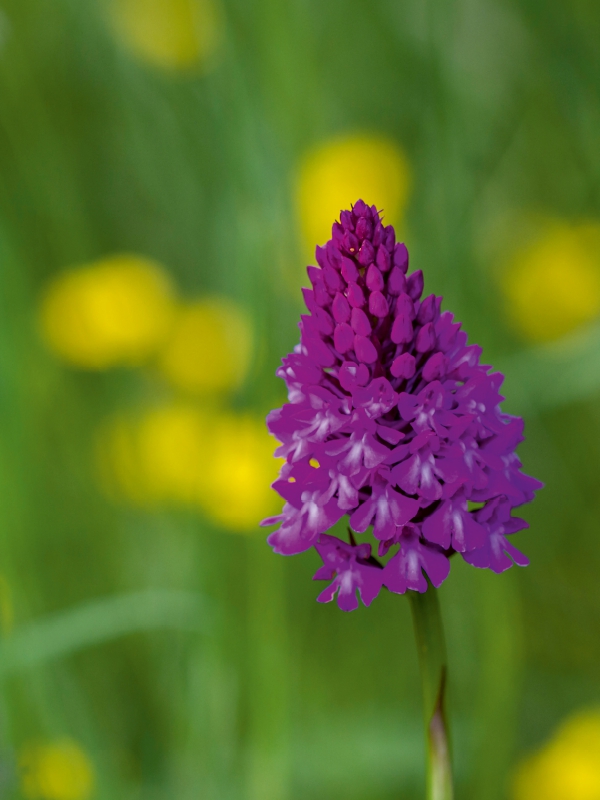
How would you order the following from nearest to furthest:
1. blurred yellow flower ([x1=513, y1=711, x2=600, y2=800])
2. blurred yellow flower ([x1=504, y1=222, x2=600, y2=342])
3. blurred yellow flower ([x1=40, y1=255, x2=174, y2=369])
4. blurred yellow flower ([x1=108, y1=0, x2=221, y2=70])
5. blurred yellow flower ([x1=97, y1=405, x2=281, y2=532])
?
1. blurred yellow flower ([x1=513, y1=711, x2=600, y2=800])
2. blurred yellow flower ([x1=97, y1=405, x2=281, y2=532])
3. blurred yellow flower ([x1=40, y1=255, x2=174, y2=369])
4. blurred yellow flower ([x1=504, y1=222, x2=600, y2=342])
5. blurred yellow flower ([x1=108, y1=0, x2=221, y2=70])

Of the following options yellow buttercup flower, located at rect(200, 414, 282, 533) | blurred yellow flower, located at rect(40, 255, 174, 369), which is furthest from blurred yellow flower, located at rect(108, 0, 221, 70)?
yellow buttercup flower, located at rect(200, 414, 282, 533)

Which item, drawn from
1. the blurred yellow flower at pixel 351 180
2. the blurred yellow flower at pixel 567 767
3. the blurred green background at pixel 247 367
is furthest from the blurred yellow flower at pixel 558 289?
the blurred yellow flower at pixel 567 767

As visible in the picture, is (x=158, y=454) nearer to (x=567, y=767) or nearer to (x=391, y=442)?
(x=567, y=767)

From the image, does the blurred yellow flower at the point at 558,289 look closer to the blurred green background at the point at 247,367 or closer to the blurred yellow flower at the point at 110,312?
the blurred green background at the point at 247,367

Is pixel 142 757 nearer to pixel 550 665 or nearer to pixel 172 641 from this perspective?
pixel 172 641

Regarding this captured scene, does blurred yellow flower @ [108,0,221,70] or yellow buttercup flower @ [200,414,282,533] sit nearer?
yellow buttercup flower @ [200,414,282,533]

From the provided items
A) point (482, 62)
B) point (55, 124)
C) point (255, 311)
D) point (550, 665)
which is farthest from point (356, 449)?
point (55, 124)

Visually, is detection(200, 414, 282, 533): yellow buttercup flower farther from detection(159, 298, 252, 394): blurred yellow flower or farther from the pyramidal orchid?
the pyramidal orchid

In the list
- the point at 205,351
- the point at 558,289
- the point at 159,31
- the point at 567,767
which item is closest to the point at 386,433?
the point at 567,767
